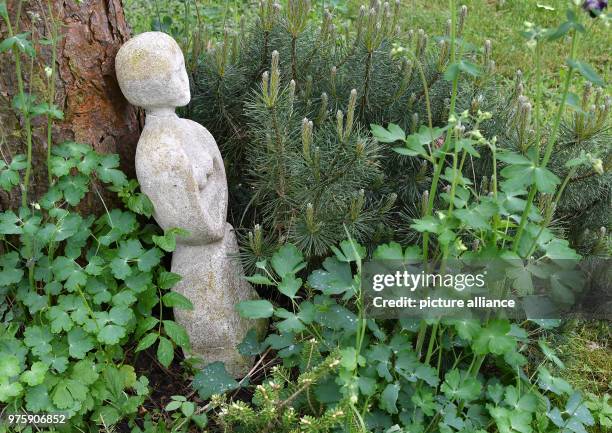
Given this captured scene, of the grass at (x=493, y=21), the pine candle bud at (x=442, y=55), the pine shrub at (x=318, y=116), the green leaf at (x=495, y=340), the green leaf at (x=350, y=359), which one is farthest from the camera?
the grass at (x=493, y=21)

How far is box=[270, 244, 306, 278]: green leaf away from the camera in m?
2.25

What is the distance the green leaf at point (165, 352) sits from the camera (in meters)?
2.25

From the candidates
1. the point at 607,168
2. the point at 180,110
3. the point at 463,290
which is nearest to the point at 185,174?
the point at 180,110

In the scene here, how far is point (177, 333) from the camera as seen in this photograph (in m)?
2.32

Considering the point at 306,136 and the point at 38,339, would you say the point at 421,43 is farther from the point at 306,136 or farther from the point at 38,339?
the point at 38,339

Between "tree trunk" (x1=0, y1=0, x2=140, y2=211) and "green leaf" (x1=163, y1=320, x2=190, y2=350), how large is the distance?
52cm

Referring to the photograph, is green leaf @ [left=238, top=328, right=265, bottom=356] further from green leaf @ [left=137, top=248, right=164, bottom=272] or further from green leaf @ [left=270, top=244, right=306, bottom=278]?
green leaf @ [left=137, top=248, right=164, bottom=272]

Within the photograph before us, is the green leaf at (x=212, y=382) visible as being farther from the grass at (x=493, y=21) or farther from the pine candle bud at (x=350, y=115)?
the grass at (x=493, y=21)

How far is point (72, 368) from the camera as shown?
224cm

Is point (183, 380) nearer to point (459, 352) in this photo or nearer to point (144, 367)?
point (144, 367)

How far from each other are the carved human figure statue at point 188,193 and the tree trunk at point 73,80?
0.11 meters

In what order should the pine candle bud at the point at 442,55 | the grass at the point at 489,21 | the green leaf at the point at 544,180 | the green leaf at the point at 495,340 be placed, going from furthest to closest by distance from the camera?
the grass at the point at 489,21 → the pine candle bud at the point at 442,55 → the green leaf at the point at 495,340 → the green leaf at the point at 544,180

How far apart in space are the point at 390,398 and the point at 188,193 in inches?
36.3

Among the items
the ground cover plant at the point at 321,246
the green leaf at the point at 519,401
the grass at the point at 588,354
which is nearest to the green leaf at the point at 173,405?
the ground cover plant at the point at 321,246
